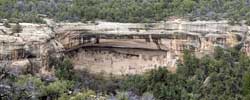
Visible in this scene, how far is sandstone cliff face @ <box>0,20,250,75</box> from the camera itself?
34.8 metres

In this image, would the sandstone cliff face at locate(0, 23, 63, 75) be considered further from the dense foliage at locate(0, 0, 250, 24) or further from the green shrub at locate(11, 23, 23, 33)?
the dense foliage at locate(0, 0, 250, 24)

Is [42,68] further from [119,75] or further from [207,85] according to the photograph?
[207,85]

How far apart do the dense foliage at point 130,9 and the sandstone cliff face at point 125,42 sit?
96 cm

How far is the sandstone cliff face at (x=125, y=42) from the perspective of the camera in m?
34.8

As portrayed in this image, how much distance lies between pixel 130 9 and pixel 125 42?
101 inches

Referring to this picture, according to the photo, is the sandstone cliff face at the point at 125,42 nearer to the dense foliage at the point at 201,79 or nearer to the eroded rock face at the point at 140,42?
the eroded rock face at the point at 140,42

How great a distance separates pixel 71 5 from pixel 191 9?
24.2 ft

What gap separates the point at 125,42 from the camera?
3712cm

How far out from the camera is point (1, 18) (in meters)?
35.4

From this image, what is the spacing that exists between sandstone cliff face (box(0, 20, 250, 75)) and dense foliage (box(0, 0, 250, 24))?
0.96 meters

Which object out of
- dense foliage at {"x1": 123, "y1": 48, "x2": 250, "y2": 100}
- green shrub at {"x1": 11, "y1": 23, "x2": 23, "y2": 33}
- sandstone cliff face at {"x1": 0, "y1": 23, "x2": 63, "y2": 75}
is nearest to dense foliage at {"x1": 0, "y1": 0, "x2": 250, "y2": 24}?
sandstone cliff face at {"x1": 0, "y1": 23, "x2": 63, "y2": 75}

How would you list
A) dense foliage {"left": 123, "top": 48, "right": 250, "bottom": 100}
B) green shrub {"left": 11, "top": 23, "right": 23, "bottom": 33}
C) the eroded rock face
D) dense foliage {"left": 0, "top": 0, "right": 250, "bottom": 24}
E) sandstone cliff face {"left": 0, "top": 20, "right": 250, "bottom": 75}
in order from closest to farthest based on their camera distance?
dense foliage {"left": 123, "top": 48, "right": 250, "bottom": 100}, green shrub {"left": 11, "top": 23, "right": 23, "bottom": 33}, sandstone cliff face {"left": 0, "top": 20, "right": 250, "bottom": 75}, the eroded rock face, dense foliage {"left": 0, "top": 0, "right": 250, "bottom": 24}

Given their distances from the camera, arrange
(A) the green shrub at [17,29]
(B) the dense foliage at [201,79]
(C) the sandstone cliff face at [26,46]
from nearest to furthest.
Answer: (B) the dense foliage at [201,79]
(C) the sandstone cliff face at [26,46]
(A) the green shrub at [17,29]

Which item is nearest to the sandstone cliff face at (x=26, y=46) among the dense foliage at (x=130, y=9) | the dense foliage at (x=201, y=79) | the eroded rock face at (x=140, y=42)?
the eroded rock face at (x=140, y=42)
